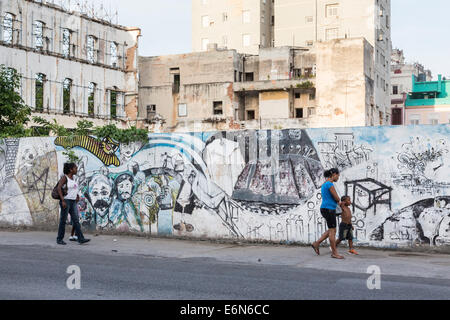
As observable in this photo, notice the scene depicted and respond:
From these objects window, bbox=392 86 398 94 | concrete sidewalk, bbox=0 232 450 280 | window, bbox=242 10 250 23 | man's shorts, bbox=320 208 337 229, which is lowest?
concrete sidewalk, bbox=0 232 450 280

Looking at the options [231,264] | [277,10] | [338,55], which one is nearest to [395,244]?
[231,264]

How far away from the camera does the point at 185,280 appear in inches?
322

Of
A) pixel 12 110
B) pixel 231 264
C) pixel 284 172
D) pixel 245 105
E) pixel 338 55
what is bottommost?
pixel 231 264

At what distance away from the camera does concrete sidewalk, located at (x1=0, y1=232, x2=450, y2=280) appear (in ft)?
31.6

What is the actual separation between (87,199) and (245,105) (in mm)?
48554

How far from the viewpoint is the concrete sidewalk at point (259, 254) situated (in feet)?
31.6

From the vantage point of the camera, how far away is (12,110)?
18625mm

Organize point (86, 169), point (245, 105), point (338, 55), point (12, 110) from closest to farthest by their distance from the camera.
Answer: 1. point (86, 169)
2. point (12, 110)
3. point (338, 55)
4. point (245, 105)

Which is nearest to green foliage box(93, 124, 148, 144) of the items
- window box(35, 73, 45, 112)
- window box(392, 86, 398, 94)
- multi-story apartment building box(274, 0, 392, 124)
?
window box(35, 73, 45, 112)

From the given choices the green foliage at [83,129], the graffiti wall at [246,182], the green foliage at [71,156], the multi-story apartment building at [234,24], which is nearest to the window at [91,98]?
the multi-story apartment building at [234,24]

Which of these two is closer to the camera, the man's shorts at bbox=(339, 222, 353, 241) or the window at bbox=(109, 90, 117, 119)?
the man's shorts at bbox=(339, 222, 353, 241)

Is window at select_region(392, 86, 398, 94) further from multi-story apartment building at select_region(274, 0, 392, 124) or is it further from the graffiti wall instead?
the graffiti wall

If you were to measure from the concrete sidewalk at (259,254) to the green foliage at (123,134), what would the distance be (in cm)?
229
